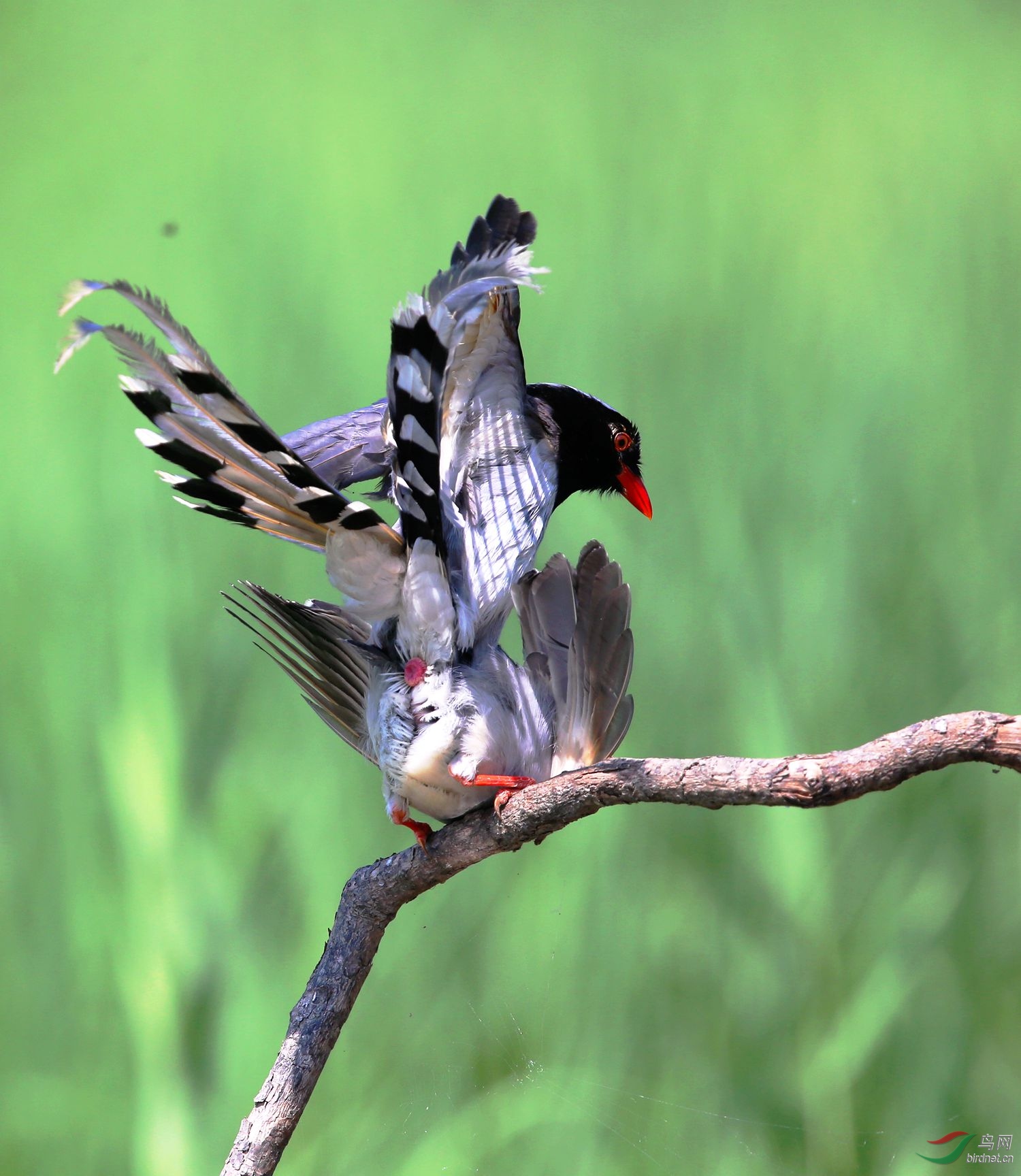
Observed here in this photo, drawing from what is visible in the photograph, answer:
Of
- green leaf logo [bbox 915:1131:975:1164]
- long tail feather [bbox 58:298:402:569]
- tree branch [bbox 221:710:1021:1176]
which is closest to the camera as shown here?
tree branch [bbox 221:710:1021:1176]

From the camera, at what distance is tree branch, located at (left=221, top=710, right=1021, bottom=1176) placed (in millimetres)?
998

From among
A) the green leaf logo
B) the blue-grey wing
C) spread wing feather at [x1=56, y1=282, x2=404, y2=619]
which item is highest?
the blue-grey wing

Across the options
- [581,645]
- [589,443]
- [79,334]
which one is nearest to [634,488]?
[589,443]

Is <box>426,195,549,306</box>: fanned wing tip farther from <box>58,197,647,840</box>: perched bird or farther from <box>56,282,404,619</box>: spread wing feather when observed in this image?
<box>56,282,404,619</box>: spread wing feather

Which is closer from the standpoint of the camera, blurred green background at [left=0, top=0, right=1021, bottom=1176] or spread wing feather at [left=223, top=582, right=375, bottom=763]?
spread wing feather at [left=223, top=582, right=375, bottom=763]

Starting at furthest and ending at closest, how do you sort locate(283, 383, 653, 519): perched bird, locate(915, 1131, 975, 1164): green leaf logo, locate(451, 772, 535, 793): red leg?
locate(915, 1131, 975, 1164): green leaf logo
locate(283, 383, 653, 519): perched bird
locate(451, 772, 535, 793): red leg

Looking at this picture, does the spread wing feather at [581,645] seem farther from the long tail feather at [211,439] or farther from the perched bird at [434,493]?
the long tail feather at [211,439]

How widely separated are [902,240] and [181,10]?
1.73 meters

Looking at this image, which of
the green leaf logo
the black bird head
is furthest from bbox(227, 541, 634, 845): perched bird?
the green leaf logo

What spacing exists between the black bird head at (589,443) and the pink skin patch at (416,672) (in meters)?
0.30

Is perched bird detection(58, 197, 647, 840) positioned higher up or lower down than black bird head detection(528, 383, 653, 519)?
lower down

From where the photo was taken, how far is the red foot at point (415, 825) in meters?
1.38

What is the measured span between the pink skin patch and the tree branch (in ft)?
0.59

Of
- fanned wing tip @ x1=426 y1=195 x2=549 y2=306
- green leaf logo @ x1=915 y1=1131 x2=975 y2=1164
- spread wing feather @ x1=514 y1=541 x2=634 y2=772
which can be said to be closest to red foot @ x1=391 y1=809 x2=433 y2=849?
spread wing feather @ x1=514 y1=541 x2=634 y2=772
